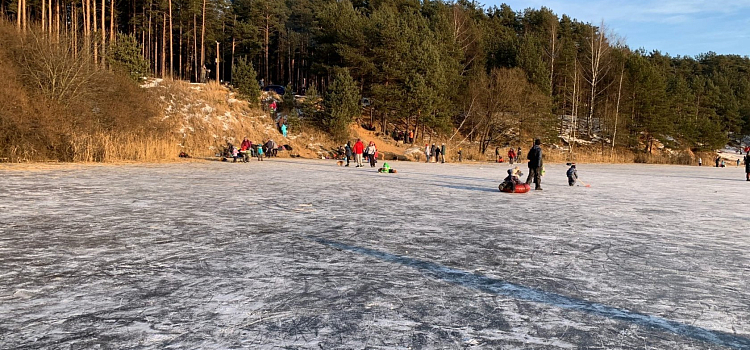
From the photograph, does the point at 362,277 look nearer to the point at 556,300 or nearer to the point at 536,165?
the point at 556,300

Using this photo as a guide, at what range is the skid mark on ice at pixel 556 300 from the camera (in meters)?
3.23

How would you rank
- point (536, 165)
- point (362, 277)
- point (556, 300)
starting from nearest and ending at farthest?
1. point (556, 300)
2. point (362, 277)
3. point (536, 165)

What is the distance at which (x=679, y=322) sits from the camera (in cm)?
348

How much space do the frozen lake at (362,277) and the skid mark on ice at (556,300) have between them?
0.02m

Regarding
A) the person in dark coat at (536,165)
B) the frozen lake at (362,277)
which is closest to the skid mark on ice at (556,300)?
Result: the frozen lake at (362,277)

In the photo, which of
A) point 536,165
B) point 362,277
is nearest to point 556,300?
point 362,277

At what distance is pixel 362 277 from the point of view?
14.8 ft

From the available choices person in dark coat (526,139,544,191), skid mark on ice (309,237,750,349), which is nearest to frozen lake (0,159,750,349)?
skid mark on ice (309,237,750,349)

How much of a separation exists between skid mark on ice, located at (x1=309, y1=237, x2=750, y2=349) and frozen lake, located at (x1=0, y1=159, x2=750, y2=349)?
0.07ft

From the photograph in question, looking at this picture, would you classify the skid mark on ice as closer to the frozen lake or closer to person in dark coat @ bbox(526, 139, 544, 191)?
the frozen lake

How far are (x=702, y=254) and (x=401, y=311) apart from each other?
14.3ft

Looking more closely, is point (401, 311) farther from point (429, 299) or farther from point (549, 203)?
point (549, 203)

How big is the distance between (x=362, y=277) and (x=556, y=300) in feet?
5.71

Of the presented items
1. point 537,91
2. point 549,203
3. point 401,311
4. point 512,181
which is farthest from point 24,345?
point 537,91
